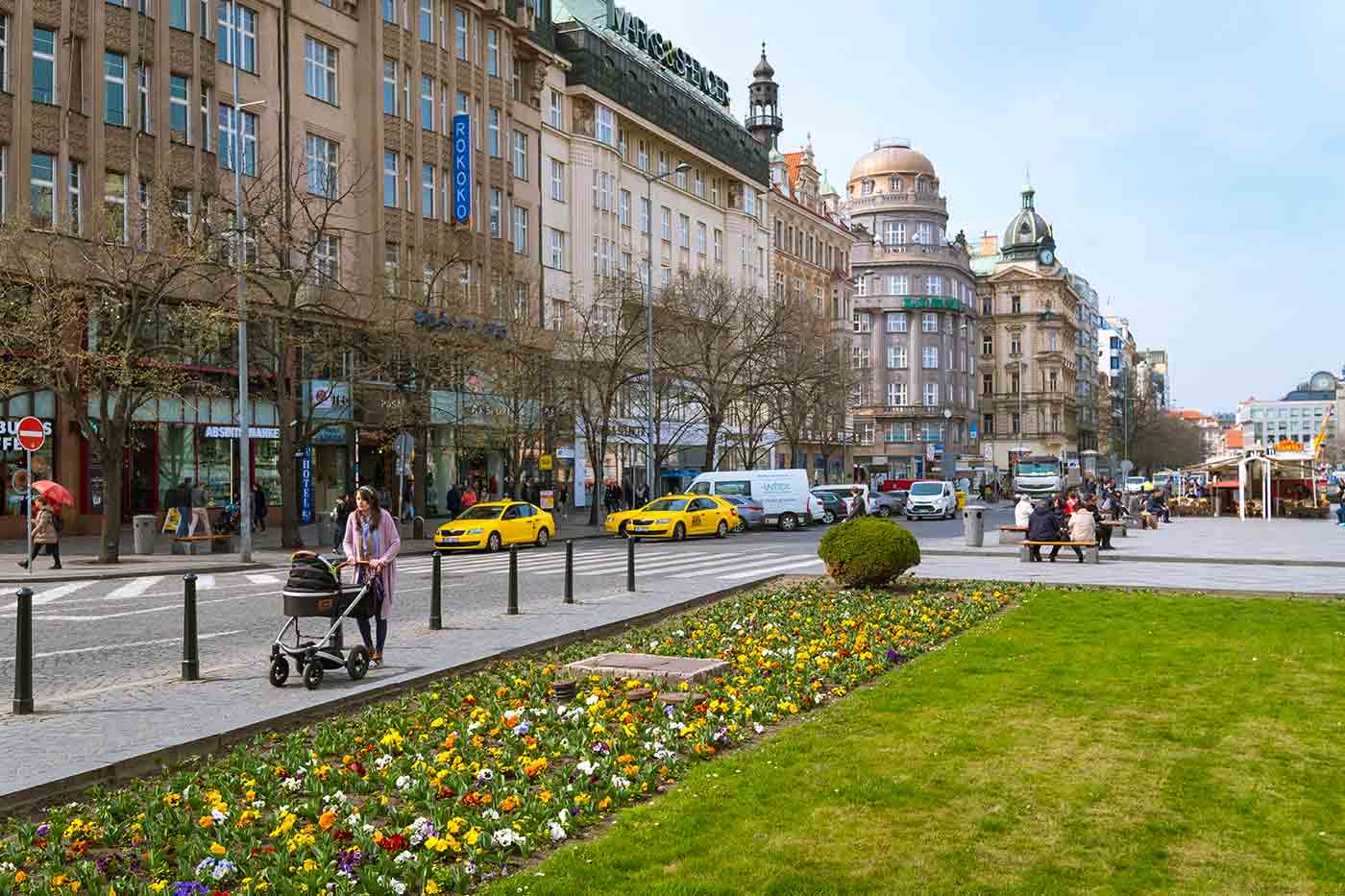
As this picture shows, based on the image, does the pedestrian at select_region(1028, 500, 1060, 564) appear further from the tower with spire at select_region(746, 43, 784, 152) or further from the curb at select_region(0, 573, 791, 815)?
the tower with spire at select_region(746, 43, 784, 152)

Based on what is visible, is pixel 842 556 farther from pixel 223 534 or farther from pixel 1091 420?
pixel 1091 420

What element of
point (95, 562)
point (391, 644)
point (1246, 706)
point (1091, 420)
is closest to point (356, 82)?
point (95, 562)

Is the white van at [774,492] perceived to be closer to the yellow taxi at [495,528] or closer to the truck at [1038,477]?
the yellow taxi at [495,528]

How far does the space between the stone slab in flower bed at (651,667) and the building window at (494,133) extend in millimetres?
Result: 41211

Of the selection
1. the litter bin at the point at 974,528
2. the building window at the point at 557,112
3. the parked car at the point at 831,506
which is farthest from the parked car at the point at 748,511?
the building window at the point at 557,112

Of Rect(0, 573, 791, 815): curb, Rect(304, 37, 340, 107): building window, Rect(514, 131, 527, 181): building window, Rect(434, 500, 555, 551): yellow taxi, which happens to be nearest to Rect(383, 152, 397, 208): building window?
Rect(304, 37, 340, 107): building window

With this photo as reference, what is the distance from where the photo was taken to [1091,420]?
500 ft

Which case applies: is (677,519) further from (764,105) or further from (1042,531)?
(764,105)

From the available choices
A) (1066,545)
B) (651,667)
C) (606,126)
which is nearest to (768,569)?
(1066,545)

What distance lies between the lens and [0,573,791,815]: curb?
22.1 ft

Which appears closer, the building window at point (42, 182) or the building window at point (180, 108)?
the building window at point (42, 182)

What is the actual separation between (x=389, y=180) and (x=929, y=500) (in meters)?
26.5

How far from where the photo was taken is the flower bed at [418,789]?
546cm

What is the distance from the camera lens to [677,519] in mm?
37875
